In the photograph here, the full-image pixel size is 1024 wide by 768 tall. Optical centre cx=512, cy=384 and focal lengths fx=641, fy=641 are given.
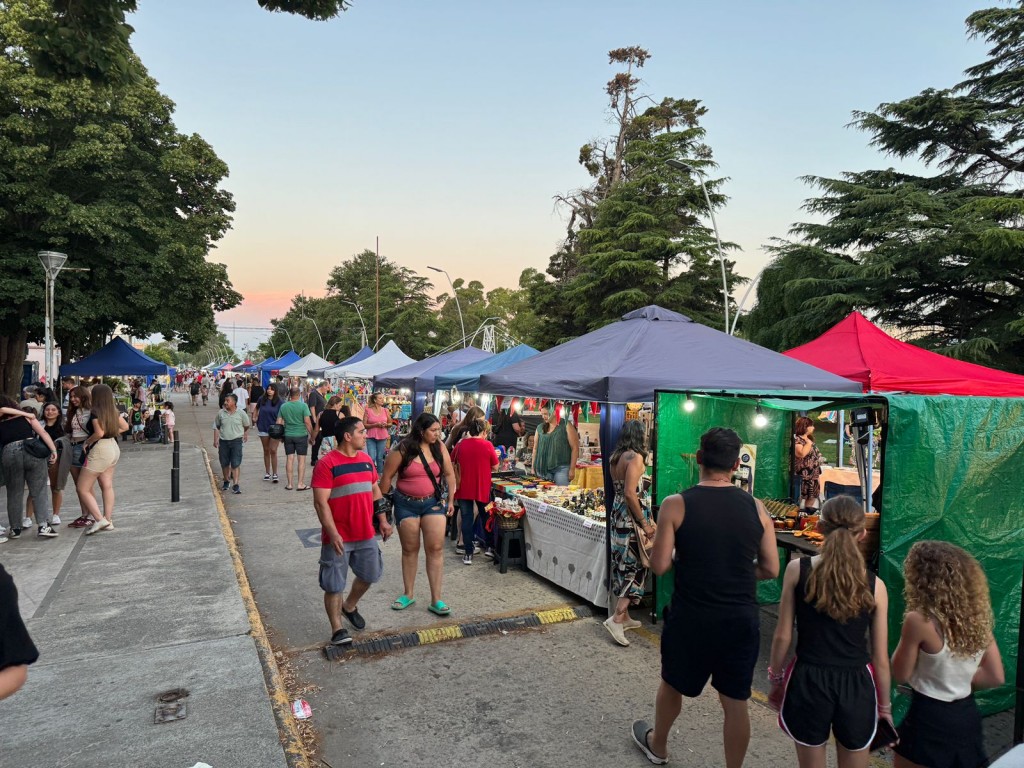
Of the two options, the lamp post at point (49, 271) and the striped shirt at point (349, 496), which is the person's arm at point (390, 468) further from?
the lamp post at point (49, 271)

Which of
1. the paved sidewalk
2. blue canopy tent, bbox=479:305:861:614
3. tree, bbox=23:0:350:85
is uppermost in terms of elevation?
tree, bbox=23:0:350:85

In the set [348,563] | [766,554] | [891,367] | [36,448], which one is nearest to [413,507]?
[348,563]

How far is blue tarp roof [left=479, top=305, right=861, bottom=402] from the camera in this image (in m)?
6.42

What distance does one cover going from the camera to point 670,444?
19.2ft

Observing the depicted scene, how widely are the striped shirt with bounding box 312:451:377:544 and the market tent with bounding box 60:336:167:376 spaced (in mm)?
15902

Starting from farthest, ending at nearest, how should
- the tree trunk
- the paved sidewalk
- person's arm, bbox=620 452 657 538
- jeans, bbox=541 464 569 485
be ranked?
the tree trunk, jeans, bbox=541 464 569 485, person's arm, bbox=620 452 657 538, the paved sidewalk

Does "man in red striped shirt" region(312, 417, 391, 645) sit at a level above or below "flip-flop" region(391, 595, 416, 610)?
above

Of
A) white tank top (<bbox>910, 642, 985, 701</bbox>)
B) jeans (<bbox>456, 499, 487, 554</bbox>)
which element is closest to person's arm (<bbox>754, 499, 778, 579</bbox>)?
white tank top (<bbox>910, 642, 985, 701</bbox>)

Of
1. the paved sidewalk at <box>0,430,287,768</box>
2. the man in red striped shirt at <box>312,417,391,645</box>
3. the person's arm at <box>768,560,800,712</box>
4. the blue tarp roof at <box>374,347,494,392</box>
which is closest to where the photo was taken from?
the person's arm at <box>768,560,800,712</box>

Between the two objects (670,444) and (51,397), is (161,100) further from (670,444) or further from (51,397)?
(670,444)

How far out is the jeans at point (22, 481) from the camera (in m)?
7.32

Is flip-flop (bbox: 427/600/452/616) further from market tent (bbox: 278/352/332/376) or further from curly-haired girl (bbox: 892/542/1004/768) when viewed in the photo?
market tent (bbox: 278/352/332/376)

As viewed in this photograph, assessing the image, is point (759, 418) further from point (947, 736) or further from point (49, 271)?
point (49, 271)

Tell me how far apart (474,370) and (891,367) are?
723 centimetres
